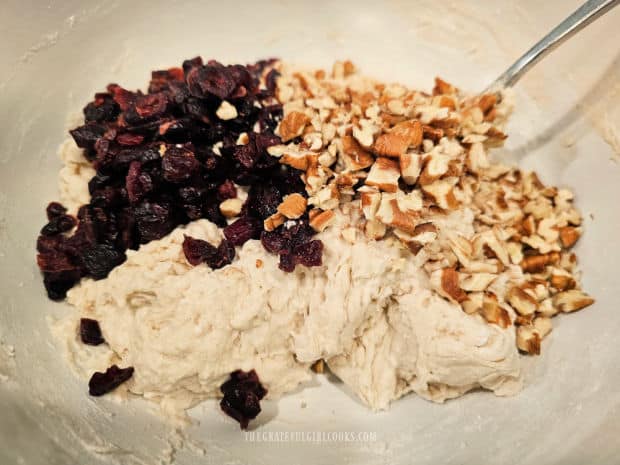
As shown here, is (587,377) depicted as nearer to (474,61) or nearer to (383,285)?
(383,285)

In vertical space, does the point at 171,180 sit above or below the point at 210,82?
below

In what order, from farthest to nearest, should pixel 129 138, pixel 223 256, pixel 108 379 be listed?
pixel 129 138 < pixel 223 256 < pixel 108 379

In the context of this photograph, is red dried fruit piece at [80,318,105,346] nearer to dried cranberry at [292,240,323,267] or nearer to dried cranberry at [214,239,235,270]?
dried cranberry at [214,239,235,270]

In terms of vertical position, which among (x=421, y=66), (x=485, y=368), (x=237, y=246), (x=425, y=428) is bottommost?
(x=425, y=428)

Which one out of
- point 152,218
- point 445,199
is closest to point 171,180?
point 152,218

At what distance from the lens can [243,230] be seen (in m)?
1.99

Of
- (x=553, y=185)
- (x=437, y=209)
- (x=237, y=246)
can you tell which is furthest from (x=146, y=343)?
(x=553, y=185)

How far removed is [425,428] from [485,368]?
1.15 ft

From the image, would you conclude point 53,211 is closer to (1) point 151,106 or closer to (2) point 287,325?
(1) point 151,106

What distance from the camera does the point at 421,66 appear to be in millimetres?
2674

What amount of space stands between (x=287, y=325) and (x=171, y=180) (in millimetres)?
735

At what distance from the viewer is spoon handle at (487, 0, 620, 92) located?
198 centimetres

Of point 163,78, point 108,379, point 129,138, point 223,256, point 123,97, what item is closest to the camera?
point 108,379

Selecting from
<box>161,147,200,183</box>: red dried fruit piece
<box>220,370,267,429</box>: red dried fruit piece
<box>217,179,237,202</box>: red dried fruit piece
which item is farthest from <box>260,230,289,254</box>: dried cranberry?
<box>220,370,267,429</box>: red dried fruit piece
